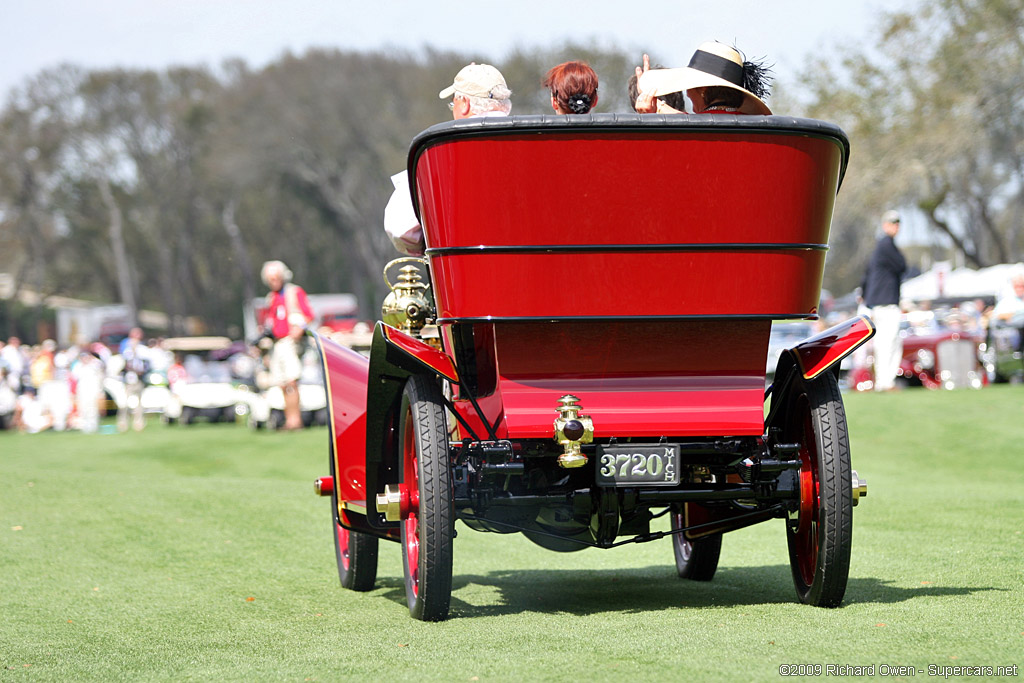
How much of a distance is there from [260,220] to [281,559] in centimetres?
4811

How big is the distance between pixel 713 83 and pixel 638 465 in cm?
140

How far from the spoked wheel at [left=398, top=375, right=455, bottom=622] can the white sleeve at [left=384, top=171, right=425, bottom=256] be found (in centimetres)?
65

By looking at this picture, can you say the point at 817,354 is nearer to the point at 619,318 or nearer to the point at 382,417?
the point at 619,318

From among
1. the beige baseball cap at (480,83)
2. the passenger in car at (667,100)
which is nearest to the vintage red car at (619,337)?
the passenger in car at (667,100)

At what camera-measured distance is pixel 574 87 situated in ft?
14.3

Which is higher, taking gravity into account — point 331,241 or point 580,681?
point 580,681

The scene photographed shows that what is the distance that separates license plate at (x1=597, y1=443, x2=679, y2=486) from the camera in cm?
410

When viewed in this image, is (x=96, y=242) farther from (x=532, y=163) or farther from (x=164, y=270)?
(x=532, y=163)

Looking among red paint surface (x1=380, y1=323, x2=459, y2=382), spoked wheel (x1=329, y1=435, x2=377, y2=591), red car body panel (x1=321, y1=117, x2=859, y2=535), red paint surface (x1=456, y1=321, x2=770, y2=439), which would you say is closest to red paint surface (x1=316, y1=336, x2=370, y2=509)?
spoked wheel (x1=329, y1=435, x2=377, y2=591)

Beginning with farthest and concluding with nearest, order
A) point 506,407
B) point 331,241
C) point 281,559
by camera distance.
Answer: point 331,241
point 281,559
point 506,407

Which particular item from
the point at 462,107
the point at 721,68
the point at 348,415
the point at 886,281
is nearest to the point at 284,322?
the point at 886,281

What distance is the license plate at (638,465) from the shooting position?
410cm

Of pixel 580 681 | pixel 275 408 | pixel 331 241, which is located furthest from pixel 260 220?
pixel 580 681

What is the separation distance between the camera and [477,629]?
13.9 ft
